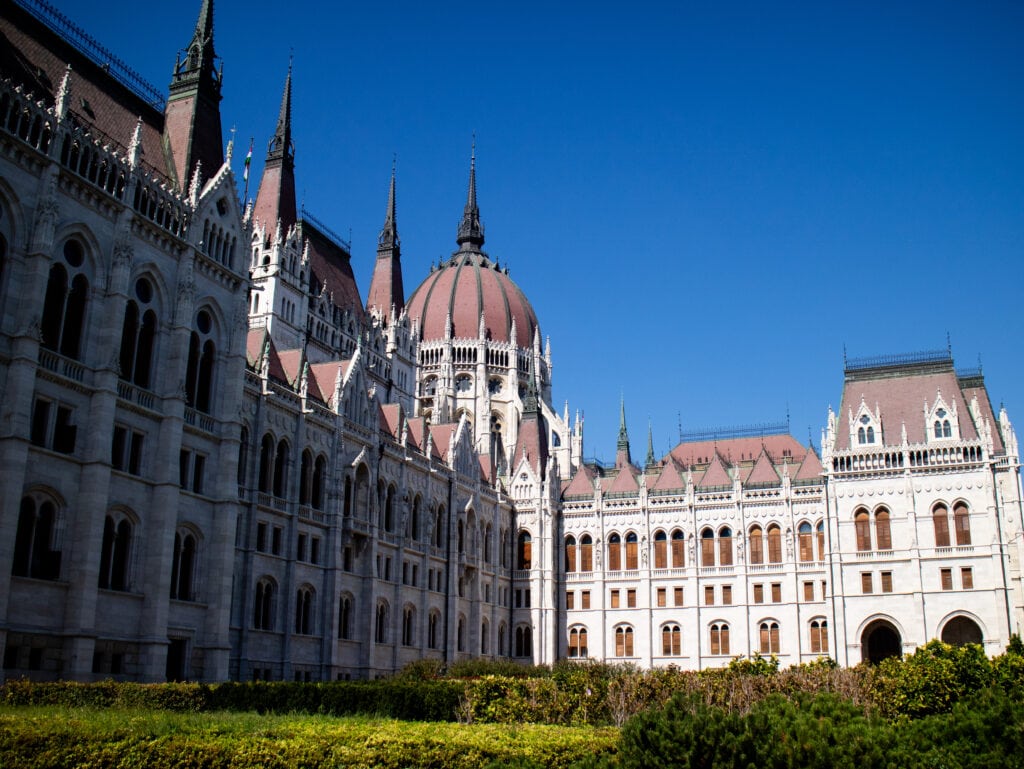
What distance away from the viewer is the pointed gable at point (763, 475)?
235ft

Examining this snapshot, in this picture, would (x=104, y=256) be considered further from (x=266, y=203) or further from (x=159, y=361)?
(x=266, y=203)

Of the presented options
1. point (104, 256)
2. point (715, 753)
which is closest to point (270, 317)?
point (104, 256)

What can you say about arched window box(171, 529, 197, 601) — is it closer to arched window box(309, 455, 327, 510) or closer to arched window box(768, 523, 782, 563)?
arched window box(309, 455, 327, 510)

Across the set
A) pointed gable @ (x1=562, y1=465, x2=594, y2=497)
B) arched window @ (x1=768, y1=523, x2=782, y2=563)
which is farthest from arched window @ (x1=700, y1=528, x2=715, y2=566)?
pointed gable @ (x1=562, y1=465, x2=594, y2=497)

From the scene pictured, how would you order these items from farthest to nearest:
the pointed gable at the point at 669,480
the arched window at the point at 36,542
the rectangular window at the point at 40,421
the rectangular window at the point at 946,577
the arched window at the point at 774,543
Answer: the pointed gable at the point at 669,480 → the arched window at the point at 774,543 → the rectangular window at the point at 946,577 → the rectangular window at the point at 40,421 → the arched window at the point at 36,542

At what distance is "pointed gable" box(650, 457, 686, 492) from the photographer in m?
74.1

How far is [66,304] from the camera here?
116 ft

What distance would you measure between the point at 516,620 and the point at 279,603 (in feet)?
95.4

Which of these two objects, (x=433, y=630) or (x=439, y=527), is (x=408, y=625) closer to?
(x=433, y=630)

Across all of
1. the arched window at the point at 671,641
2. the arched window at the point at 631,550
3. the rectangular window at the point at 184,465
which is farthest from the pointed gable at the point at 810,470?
the rectangular window at the point at 184,465

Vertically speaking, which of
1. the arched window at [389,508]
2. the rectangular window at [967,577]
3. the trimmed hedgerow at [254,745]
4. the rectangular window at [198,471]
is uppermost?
the arched window at [389,508]

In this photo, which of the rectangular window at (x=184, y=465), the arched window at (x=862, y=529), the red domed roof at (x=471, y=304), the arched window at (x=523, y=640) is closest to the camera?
the rectangular window at (x=184, y=465)

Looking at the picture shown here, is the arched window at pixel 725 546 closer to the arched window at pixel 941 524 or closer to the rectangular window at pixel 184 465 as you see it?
the arched window at pixel 941 524

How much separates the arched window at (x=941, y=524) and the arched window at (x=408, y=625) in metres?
31.6
